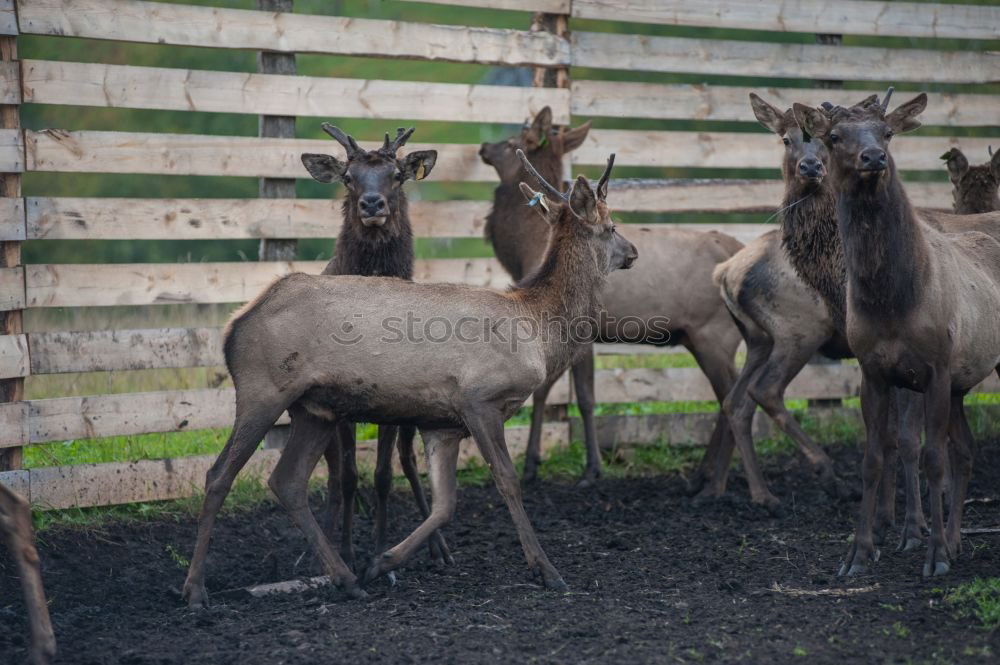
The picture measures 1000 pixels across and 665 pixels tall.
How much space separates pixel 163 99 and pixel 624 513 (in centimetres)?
440

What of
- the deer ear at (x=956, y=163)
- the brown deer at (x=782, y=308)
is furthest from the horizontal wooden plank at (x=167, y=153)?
the deer ear at (x=956, y=163)

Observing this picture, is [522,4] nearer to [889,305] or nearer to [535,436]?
[535,436]

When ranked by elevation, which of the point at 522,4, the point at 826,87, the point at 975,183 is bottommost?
the point at 975,183

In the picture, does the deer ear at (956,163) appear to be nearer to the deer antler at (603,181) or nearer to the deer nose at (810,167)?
the deer nose at (810,167)

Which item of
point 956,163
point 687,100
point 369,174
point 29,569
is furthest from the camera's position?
point 687,100

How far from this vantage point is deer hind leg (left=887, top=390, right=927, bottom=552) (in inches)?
256

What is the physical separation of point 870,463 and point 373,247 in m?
3.29

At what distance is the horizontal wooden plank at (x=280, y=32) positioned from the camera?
768 cm

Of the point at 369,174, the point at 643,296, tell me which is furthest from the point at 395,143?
the point at 643,296

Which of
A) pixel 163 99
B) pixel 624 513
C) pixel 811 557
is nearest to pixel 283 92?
pixel 163 99

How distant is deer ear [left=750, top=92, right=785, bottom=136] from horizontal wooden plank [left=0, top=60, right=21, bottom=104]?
506 centimetres

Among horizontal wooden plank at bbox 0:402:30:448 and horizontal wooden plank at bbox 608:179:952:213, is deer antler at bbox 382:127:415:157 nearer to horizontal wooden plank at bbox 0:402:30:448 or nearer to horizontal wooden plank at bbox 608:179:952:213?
horizontal wooden plank at bbox 608:179:952:213

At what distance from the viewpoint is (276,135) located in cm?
862

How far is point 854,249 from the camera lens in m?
6.23
